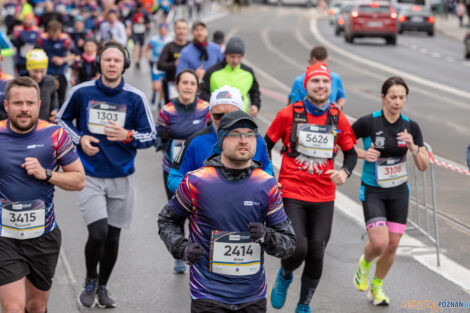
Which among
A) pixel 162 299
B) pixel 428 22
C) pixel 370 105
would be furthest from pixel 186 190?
pixel 428 22

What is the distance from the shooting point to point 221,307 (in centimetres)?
476

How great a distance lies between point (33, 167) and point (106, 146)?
158 cm

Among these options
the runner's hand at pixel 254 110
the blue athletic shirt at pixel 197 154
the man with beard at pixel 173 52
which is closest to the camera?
the blue athletic shirt at pixel 197 154

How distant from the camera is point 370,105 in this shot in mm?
19734

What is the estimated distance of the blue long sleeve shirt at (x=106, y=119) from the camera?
22.9 feet

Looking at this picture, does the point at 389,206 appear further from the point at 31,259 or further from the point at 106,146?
the point at 31,259

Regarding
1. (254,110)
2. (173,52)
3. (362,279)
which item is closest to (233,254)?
(362,279)

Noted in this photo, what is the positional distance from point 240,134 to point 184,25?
31.5ft

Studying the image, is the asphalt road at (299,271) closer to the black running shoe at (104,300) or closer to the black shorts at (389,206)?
the black running shoe at (104,300)

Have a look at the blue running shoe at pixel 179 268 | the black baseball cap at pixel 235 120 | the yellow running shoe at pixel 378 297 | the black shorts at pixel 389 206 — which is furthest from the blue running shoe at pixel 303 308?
the black baseball cap at pixel 235 120

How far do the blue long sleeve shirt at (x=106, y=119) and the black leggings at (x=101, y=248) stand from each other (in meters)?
0.43

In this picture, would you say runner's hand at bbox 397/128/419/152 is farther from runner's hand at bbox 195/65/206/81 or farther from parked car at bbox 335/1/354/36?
parked car at bbox 335/1/354/36

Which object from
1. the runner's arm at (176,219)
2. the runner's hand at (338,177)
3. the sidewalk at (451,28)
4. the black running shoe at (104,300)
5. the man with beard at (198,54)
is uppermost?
the runner's arm at (176,219)

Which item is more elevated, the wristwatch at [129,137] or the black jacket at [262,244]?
the black jacket at [262,244]
